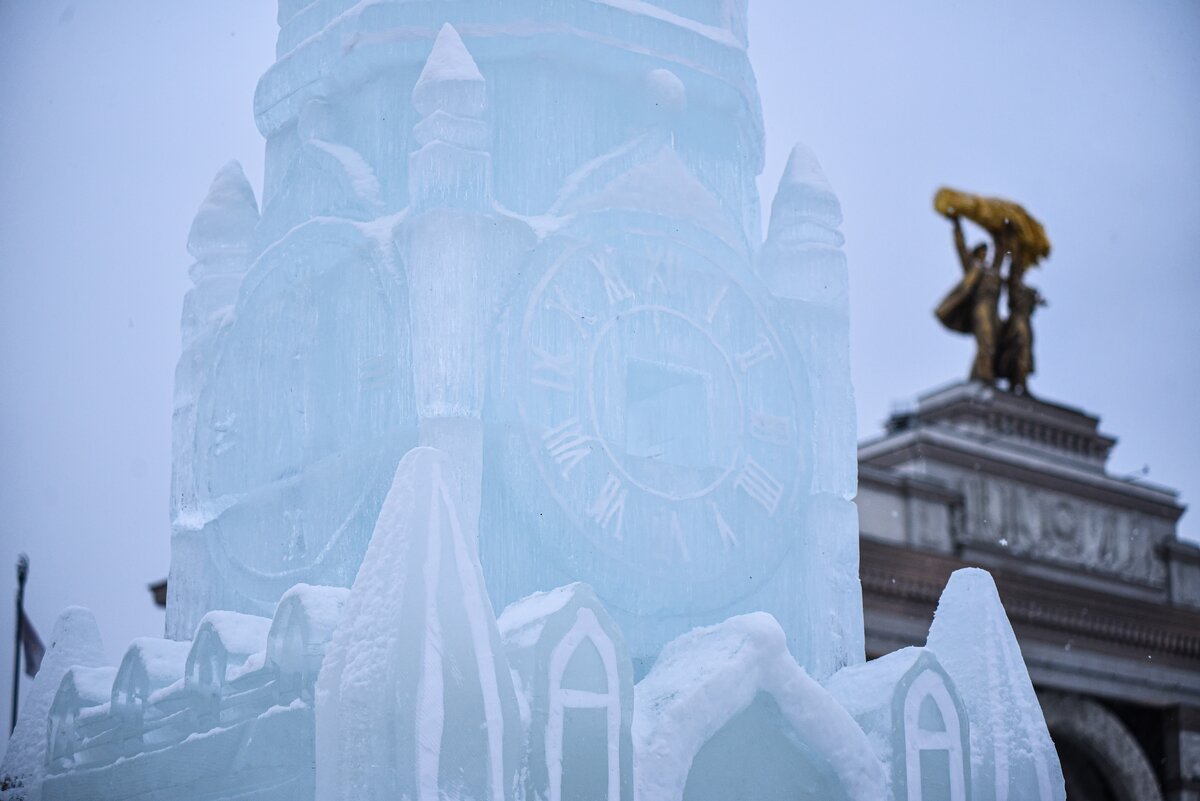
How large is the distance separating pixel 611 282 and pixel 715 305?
655mm

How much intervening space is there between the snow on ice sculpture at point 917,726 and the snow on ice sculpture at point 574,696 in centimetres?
146

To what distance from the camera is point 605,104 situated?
8.80m

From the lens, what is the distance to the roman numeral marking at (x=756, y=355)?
28.1ft

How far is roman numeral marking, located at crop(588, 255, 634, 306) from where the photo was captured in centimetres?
820

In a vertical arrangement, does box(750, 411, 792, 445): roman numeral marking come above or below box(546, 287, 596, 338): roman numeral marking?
below

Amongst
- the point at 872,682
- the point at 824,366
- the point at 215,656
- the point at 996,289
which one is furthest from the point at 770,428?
the point at 996,289

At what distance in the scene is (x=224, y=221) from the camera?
30.7 ft

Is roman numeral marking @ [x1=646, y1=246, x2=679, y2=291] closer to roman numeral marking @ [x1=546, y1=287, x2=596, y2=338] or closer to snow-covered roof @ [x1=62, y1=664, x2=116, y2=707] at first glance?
roman numeral marking @ [x1=546, y1=287, x2=596, y2=338]

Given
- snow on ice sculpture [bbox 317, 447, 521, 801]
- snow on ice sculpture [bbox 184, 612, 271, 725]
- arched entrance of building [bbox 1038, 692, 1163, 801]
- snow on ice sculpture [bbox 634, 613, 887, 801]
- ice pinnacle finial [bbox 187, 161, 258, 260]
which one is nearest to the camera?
snow on ice sculpture [bbox 317, 447, 521, 801]

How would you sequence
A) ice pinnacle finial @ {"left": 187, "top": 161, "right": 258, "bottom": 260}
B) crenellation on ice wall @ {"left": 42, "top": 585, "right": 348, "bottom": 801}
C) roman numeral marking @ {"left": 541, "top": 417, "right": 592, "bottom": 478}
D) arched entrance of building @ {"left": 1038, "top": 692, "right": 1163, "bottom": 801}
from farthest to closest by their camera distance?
1. arched entrance of building @ {"left": 1038, "top": 692, "right": 1163, "bottom": 801}
2. ice pinnacle finial @ {"left": 187, "top": 161, "right": 258, "bottom": 260}
3. roman numeral marking @ {"left": 541, "top": 417, "right": 592, "bottom": 478}
4. crenellation on ice wall @ {"left": 42, "top": 585, "right": 348, "bottom": 801}

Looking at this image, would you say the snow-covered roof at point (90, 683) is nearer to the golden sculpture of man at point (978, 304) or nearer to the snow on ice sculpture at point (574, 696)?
the snow on ice sculpture at point (574, 696)

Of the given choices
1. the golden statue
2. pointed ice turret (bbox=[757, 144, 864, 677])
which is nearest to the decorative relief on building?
the golden statue

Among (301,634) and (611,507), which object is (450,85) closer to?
(611,507)

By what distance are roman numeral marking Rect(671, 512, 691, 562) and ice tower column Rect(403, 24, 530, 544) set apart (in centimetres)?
109
